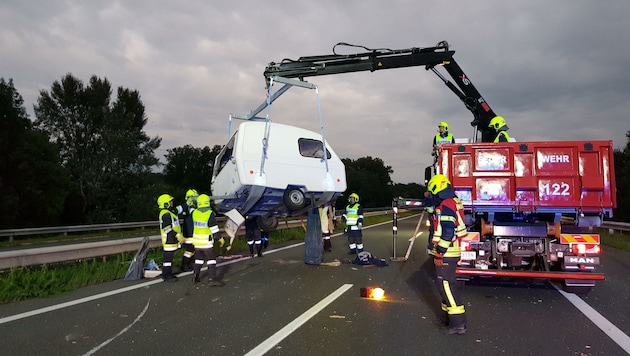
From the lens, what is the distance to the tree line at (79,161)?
27.1 metres

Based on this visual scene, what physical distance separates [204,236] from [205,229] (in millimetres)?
126

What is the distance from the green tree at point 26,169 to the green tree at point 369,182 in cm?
4219

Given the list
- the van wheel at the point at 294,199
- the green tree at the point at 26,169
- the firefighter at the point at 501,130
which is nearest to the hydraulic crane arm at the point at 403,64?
the firefighter at the point at 501,130

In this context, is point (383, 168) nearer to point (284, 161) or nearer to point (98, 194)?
point (98, 194)

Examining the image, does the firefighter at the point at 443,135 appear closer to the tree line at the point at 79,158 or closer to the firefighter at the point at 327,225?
the firefighter at the point at 327,225

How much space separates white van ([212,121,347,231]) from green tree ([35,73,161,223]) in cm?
2808

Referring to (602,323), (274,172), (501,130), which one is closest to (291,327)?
(602,323)

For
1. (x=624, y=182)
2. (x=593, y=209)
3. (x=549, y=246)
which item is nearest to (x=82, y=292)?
(x=549, y=246)

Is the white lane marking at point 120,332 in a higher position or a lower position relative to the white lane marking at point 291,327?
higher

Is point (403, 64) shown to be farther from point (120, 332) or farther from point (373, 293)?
point (120, 332)

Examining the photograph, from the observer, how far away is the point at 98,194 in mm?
35844

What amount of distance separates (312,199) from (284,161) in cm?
111

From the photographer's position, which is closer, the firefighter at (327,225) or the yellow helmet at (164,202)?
the yellow helmet at (164,202)

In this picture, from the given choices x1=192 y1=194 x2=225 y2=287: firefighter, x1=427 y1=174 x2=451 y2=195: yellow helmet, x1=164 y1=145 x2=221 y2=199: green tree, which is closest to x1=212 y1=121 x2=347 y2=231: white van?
x1=192 y1=194 x2=225 y2=287: firefighter
